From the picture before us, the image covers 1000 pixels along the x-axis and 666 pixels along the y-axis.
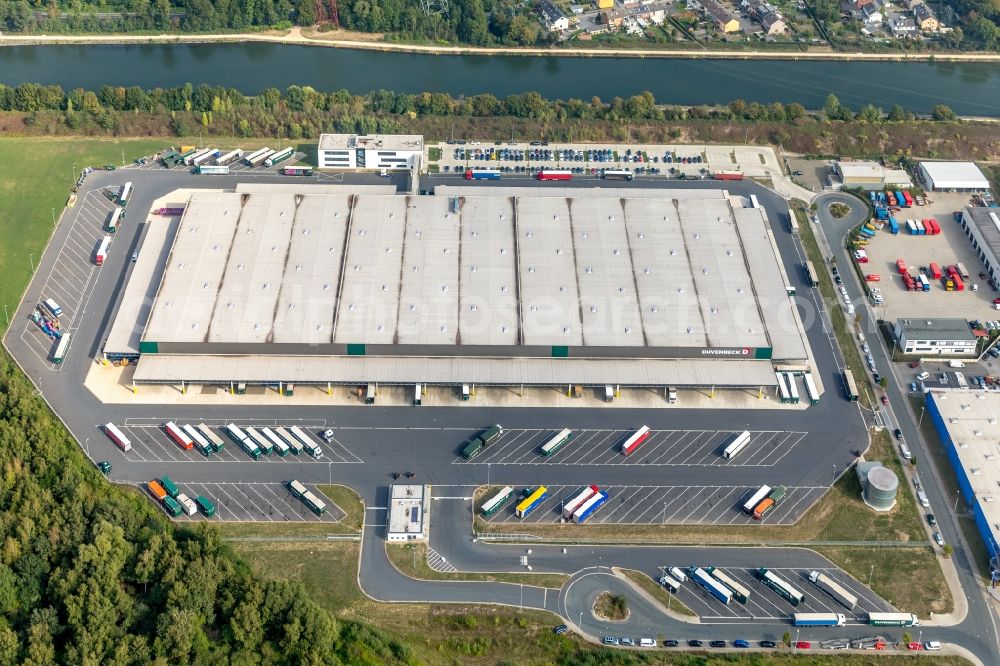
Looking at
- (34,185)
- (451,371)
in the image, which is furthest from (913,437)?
(34,185)

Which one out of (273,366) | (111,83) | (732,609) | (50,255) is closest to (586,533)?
(732,609)

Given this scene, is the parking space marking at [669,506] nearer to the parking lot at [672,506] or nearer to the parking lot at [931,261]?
the parking lot at [672,506]

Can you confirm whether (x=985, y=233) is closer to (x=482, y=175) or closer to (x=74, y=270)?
(x=482, y=175)

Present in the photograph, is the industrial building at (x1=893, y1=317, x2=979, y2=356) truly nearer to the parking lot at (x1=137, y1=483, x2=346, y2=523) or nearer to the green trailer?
the parking lot at (x1=137, y1=483, x2=346, y2=523)

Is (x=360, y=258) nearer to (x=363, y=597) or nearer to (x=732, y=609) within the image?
(x=363, y=597)

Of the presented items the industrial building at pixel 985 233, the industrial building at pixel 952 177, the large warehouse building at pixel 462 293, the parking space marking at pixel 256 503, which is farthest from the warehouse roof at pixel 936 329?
the parking space marking at pixel 256 503
